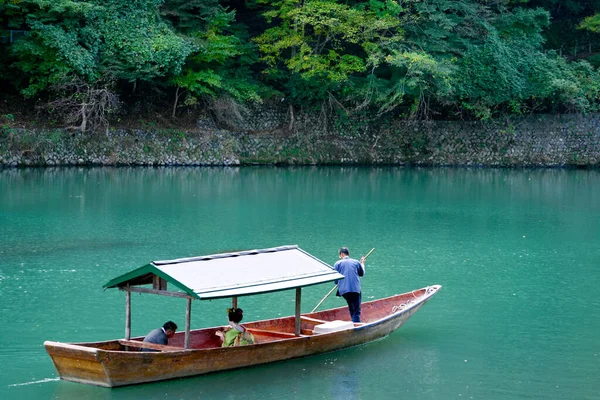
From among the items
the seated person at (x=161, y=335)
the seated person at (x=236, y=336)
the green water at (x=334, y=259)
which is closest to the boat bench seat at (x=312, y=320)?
the green water at (x=334, y=259)

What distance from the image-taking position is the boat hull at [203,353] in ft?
37.7

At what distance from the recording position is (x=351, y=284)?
14.3m

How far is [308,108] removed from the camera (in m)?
46.3

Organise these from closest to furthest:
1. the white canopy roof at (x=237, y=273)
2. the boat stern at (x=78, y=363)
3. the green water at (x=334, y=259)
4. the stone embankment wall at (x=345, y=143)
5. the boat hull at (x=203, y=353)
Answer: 1. the boat stern at (x=78, y=363)
2. the boat hull at (x=203, y=353)
3. the white canopy roof at (x=237, y=273)
4. the green water at (x=334, y=259)
5. the stone embankment wall at (x=345, y=143)

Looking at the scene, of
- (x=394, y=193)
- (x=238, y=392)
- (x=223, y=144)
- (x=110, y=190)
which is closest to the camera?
(x=238, y=392)

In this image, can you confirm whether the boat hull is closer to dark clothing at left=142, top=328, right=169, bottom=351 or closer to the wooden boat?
the wooden boat

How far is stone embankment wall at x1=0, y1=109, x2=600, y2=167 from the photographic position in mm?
41000

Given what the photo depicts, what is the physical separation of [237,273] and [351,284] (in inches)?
91.0

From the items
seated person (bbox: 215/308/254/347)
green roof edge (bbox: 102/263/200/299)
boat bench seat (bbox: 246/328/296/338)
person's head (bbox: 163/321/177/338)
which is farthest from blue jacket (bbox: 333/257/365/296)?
green roof edge (bbox: 102/263/200/299)

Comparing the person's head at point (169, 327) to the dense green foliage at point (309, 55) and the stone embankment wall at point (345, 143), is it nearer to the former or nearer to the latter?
the dense green foliage at point (309, 55)

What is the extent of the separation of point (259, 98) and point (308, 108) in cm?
354

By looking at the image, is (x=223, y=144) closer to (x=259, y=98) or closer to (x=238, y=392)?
(x=259, y=98)

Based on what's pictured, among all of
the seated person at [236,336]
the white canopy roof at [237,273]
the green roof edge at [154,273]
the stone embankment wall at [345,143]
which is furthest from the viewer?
the stone embankment wall at [345,143]

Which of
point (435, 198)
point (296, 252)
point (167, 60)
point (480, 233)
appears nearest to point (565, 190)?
point (435, 198)
